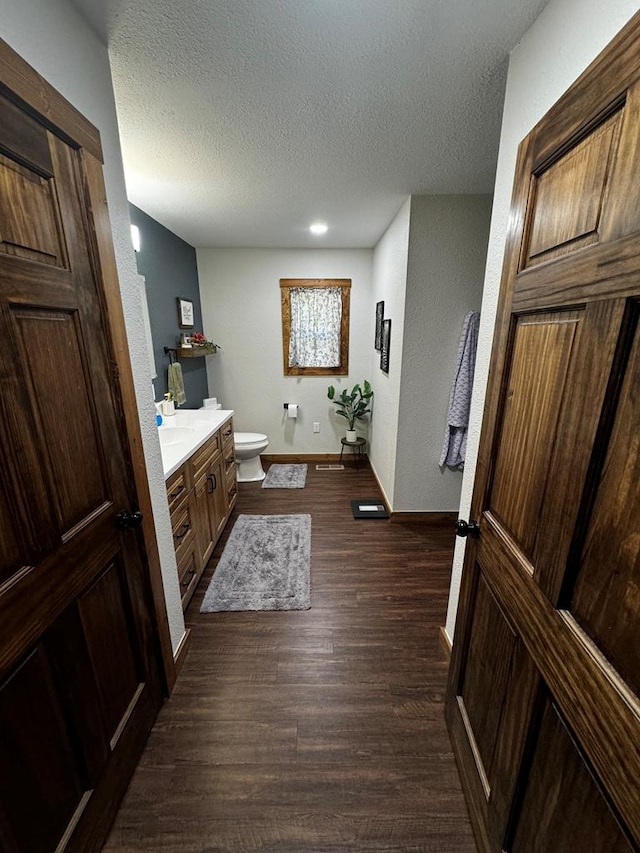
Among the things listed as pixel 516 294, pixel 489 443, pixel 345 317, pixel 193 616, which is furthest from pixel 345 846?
pixel 345 317

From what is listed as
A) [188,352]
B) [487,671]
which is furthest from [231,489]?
[487,671]

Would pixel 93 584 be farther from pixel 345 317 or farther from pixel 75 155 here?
pixel 345 317

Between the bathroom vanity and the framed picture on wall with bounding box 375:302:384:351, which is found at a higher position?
the framed picture on wall with bounding box 375:302:384:351

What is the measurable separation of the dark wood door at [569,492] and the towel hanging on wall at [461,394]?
154 cm

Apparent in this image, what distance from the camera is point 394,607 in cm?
202

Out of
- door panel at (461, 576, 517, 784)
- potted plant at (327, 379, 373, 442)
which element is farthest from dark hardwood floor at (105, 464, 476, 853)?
potted plant at (327, 379, 373, 442)

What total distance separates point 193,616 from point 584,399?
Result: 2114 millimetres

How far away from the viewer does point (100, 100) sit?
110cm

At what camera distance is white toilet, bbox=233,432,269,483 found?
358cm

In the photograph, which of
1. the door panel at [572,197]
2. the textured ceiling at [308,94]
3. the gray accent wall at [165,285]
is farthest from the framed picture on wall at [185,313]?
the door panel at [572,197]

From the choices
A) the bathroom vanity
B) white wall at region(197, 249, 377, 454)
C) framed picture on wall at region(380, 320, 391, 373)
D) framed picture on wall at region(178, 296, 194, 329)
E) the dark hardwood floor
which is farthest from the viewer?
white wall at region(197, 249, 377, 454)

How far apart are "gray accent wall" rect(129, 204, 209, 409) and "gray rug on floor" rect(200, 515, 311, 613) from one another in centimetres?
139

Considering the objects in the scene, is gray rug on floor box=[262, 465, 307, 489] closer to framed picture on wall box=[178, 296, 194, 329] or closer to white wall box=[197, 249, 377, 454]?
white wall box=[197, 249, 377, 454]

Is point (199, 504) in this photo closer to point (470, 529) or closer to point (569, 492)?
point (470, 529)
